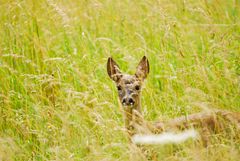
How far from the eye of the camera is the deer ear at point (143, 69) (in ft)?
19.5

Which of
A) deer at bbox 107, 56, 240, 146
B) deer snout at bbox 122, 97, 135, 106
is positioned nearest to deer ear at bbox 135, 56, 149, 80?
deer at bbox 107, 56, 240, 146

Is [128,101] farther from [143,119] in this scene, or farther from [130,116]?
[143,119]

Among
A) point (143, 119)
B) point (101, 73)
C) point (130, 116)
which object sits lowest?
point (130, 116)

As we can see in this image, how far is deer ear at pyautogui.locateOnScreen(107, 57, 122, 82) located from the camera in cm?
594

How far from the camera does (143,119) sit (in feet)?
16.9

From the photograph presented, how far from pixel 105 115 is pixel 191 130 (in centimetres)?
79

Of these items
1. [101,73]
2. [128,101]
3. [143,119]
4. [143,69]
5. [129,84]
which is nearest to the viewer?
[143,119]

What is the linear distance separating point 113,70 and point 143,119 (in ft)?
3.23

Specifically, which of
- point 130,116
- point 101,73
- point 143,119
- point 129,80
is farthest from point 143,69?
point 143,119

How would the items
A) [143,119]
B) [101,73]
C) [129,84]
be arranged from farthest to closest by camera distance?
[101,73]
[129,84]
[143,119]

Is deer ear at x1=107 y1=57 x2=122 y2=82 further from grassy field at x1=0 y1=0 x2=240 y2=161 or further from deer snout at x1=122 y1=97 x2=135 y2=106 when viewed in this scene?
deer snout at x1=122 y1=97 x2=135 y2=106

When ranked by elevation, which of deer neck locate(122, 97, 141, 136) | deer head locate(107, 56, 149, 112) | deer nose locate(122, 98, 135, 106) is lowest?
deer neck locate(122, 97, 141, 136)

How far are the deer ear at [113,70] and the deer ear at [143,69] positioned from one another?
5.8 inches

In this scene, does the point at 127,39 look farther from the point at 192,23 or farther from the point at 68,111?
the point at 68,111
